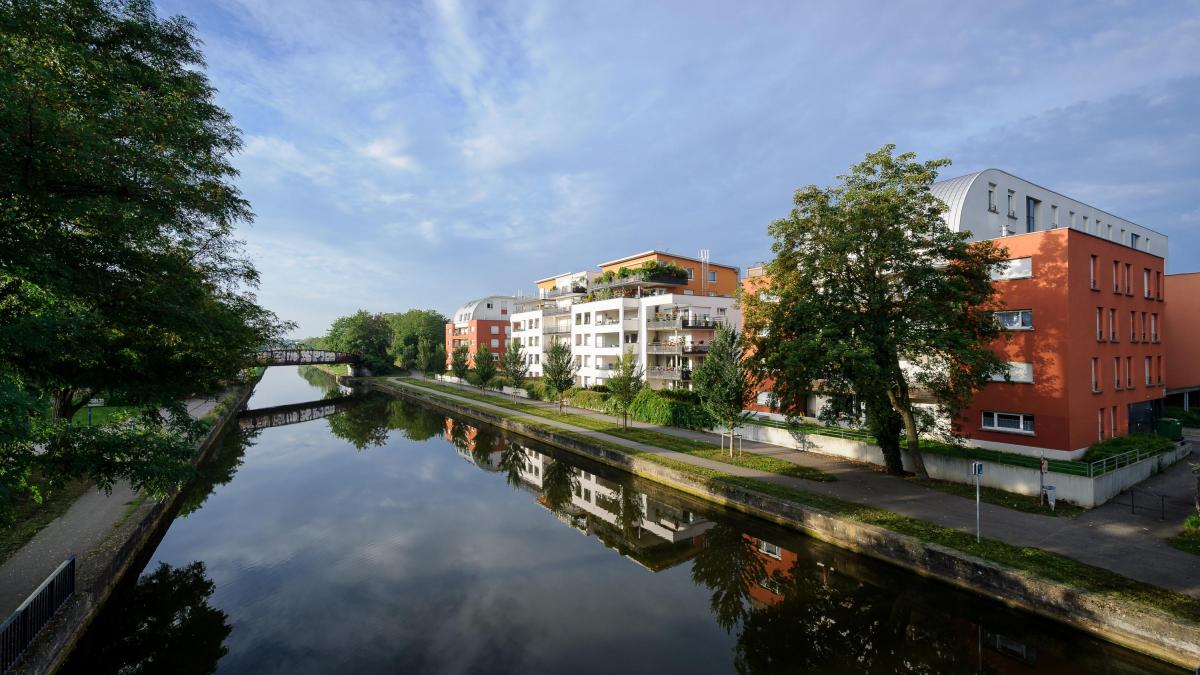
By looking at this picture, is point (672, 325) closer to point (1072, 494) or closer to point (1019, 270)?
point (1019, 270)

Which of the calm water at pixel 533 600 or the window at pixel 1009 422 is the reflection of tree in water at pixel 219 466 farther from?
the window at pixel 1009 422

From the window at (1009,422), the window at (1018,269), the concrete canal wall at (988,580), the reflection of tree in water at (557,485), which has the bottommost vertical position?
the reflection of tree in water at (557,485)

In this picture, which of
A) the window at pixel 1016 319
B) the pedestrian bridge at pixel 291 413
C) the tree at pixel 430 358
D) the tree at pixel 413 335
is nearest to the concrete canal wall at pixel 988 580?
the window at pixel 1016 319

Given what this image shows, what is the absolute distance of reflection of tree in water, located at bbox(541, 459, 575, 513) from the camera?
21.7 meters

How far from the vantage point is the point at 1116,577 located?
11469 millimetres

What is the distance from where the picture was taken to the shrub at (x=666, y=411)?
30.9 meters

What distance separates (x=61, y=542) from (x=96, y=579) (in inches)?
125

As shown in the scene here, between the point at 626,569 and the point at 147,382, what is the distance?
12.7 meters

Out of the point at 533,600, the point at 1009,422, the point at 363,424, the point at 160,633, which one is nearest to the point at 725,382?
the point at 1009,422

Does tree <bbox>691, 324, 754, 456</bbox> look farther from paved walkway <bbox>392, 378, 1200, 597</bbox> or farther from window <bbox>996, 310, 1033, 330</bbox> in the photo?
window <bbox>996, 310, 1033, 330</bbox>

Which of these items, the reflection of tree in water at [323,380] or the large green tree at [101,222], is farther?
the reflection of tree in water at [323,380]

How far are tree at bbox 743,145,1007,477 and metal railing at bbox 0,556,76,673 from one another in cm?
1892

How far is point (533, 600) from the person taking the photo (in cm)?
1327

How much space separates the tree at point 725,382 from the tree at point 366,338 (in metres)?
78.5
